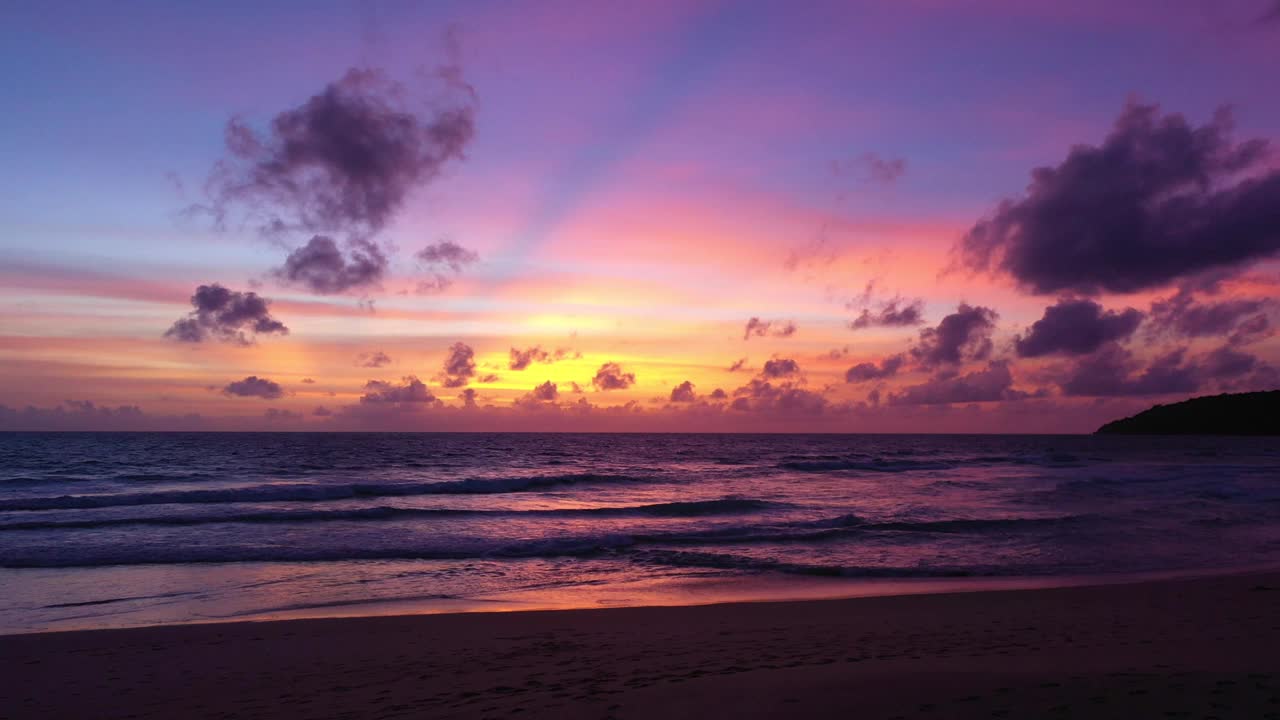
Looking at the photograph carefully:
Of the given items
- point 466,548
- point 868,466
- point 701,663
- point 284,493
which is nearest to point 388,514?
point 466,548

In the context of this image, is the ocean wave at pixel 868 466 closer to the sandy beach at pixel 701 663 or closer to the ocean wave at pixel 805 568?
the ocean wave at pixel 805 568

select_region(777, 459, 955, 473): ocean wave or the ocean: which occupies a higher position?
the ocean

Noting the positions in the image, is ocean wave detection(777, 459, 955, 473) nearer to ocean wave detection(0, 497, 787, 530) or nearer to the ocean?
the ocean

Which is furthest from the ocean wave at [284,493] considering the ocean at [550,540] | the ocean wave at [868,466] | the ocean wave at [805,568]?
the ocean wave at [868,466]

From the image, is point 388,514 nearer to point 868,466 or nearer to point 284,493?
point 284,493

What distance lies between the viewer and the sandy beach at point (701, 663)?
785cm

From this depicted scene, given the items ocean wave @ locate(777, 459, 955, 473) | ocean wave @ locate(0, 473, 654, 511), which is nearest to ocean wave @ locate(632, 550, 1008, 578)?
ocean wave @ locate(0, 473, 654, 511)

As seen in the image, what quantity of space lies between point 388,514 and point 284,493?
9579 mm

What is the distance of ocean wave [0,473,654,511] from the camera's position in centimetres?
3145

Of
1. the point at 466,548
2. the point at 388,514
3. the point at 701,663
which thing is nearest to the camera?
the point at 701,663

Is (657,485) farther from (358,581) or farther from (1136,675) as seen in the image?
(1136,675)

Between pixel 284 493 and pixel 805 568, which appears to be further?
pixel 284 493

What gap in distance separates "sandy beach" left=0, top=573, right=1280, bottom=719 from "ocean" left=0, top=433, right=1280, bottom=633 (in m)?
2.14

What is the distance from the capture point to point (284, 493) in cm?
3538
